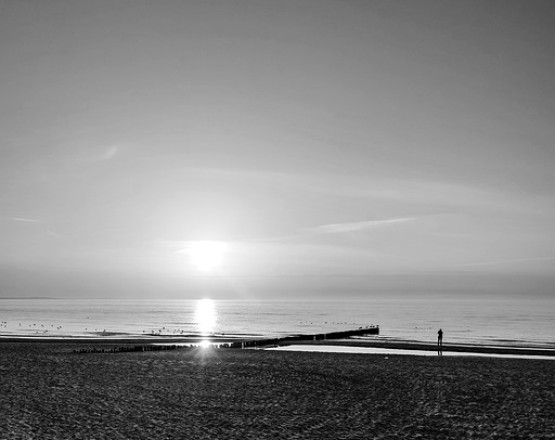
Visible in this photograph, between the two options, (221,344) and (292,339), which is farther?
(292,339)

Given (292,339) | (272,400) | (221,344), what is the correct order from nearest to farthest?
(272,400) → (221,344) → (292,339)

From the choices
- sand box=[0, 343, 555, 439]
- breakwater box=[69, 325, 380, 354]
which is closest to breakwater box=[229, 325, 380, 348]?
breakwater box=[69, 325, 380, 354]

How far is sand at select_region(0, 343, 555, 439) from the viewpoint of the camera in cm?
1772

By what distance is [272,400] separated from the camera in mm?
23203

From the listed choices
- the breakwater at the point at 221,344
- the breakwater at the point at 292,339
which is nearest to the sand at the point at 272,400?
the breakwater at the point at 221,344

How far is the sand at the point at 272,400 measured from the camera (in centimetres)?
1772

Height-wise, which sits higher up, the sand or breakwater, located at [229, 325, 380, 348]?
the sand

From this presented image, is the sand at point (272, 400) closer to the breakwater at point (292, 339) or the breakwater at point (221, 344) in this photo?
the breakwater at point (221, 344)

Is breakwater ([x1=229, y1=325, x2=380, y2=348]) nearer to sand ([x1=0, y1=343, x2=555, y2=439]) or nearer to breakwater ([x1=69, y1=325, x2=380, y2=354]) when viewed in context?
breakwater ([x1=69, y1=325, x2=380, y2=354])

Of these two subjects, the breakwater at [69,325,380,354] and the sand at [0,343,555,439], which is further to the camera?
the breakwater at [69,325,380,354]

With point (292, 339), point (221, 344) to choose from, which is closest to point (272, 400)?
point (221, 344)

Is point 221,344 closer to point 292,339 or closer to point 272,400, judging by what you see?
point 292,339

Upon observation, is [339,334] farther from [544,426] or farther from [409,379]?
[544,426]

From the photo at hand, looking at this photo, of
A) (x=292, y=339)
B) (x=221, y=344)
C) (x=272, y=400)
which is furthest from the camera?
(x=292, y=339)
